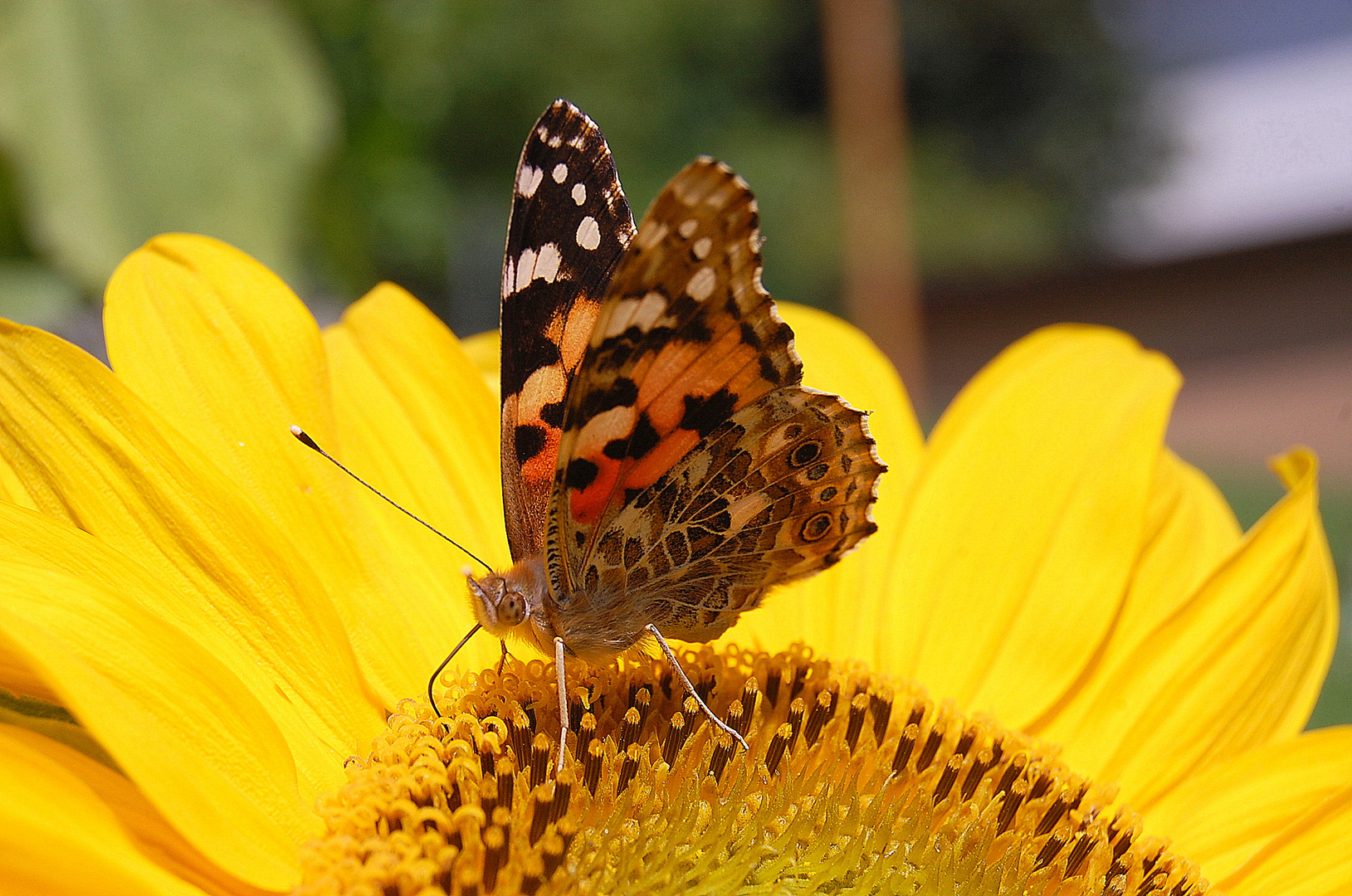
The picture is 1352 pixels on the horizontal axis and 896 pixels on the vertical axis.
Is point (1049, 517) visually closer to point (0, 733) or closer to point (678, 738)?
point (678, 738)

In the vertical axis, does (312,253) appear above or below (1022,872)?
above

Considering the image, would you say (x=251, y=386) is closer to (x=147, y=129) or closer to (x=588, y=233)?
(x=588, y=233)

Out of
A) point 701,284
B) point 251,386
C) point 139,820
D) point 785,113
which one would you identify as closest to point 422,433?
point 251,386

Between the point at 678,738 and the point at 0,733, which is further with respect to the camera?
the point at 678,738

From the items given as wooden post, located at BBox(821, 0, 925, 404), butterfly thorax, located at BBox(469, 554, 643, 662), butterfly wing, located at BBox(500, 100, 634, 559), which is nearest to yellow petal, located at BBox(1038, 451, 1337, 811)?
butterfly thorax, located at BBox(469, 554, 643, 662)

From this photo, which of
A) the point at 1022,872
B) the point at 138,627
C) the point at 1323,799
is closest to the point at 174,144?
the point at 138,627
